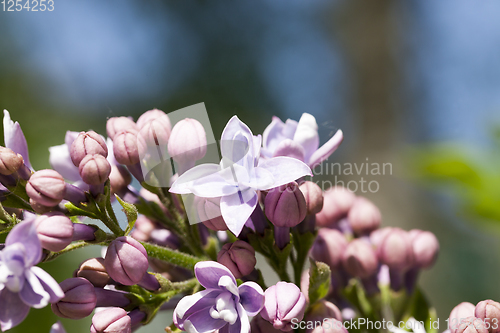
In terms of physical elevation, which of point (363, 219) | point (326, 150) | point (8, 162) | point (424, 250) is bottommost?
point (424, 250)

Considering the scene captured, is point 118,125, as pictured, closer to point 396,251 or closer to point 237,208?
point 237,208

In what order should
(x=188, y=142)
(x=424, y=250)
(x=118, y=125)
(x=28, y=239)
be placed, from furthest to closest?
(x=424, y=250), (x=118, y=125), (x=188, y=142), (x=28, y=239)

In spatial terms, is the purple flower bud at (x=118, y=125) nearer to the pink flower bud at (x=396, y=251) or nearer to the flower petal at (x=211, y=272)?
the flower petal at (x=211, y=272)

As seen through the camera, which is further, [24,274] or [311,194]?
[311,194]

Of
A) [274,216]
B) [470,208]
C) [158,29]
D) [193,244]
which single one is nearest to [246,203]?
[274,216]

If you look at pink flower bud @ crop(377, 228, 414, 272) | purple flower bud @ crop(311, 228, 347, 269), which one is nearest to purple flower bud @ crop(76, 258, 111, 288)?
purple flower bud @ crop(311, 228, 347, 269)

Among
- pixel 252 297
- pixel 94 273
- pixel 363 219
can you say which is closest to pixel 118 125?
pixel 94 273

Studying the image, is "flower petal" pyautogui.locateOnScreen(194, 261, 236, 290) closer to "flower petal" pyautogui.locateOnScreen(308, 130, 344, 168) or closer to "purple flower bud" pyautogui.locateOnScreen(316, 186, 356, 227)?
"flower petal" pyautogui.locateOnScreen(308, 130, 344, 168)
